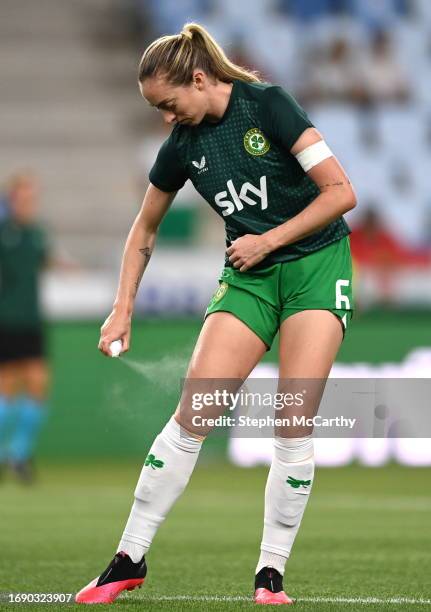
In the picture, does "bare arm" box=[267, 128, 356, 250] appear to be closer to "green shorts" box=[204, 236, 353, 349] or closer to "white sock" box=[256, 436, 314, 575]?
"green shorts" box=[204, 236, 353, 349]

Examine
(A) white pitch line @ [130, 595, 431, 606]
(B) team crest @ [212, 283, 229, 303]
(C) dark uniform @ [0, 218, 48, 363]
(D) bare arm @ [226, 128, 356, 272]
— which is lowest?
(C) dark uniform @ [0, 218, 48, 363]

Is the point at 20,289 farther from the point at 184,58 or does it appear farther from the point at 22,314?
the point at 184,58

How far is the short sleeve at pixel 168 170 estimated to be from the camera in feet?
14.5

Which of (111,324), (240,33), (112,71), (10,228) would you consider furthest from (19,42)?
(111,324)

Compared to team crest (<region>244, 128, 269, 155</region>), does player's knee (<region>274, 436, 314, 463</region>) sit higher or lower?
lower

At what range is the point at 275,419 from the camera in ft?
14.3

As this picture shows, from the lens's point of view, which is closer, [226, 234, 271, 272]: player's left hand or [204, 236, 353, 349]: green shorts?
[226, 234, 271, 272]: player's left hand

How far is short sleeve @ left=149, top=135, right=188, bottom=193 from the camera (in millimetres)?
4434

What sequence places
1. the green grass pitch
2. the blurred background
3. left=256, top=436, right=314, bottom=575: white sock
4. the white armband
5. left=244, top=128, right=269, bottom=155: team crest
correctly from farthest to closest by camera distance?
the blurred background → the green grass pitch → left=256, top=436, right=314, bottom=575: white sock → left=244, top=128, right=269, bottom=155: team crest → the white armband

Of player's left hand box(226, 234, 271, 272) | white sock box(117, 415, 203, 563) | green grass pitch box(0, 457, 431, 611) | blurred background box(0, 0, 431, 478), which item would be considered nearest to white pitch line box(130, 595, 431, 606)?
green grass pitch box(0, 457, 431, 611)

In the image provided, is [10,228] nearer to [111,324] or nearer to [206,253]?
[206,253]

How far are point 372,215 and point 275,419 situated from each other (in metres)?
10.4

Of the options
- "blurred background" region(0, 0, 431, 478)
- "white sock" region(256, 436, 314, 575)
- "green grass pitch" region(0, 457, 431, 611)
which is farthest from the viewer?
"blurred background" region(0, 0, 431, 478)

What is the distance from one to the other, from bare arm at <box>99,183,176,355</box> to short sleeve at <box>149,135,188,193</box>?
3 cm
